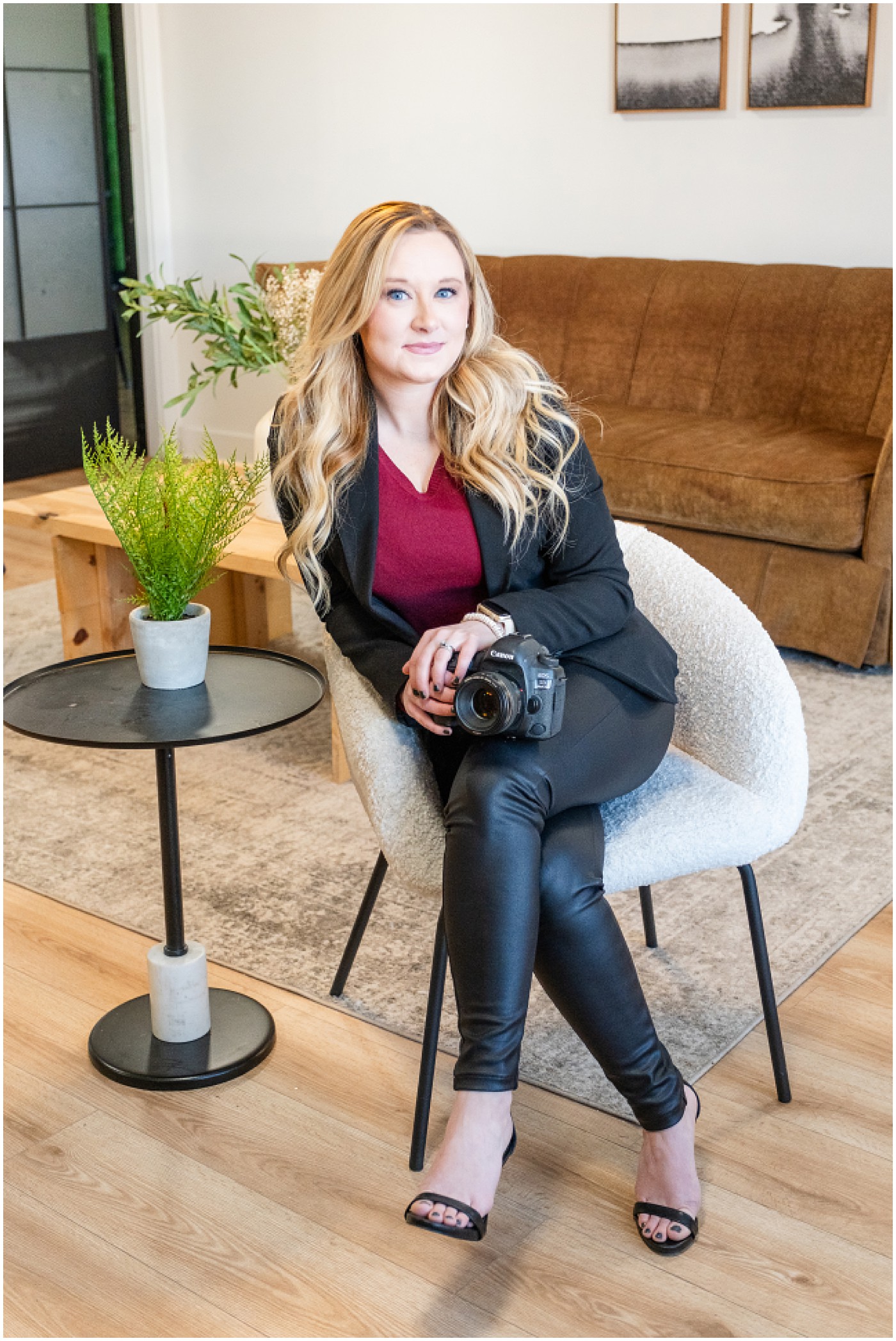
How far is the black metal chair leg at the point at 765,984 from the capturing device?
158cm

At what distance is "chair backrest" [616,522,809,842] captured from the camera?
1602mm

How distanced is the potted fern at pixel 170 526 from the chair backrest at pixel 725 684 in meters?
0.55

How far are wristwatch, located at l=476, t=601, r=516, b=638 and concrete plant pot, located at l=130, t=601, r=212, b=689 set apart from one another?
1.10 ft

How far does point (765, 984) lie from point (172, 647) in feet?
2.73

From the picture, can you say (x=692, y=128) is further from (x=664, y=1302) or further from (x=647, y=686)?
(x=664, y=1302)

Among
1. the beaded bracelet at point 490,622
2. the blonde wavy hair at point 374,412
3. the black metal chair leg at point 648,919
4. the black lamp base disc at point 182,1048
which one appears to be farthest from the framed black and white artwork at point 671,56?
the black lamp base disc at point 182,1048

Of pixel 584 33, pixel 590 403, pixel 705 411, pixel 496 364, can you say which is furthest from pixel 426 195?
pixel 496 364

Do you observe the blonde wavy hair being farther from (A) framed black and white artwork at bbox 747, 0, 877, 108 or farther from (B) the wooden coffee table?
(A) framed black and white artwork at bbox 747, 0, 877, 108

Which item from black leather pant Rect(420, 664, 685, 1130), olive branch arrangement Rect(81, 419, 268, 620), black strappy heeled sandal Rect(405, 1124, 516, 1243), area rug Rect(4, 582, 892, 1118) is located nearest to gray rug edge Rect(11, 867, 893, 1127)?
area rug Rect(4, 582, 892, 1118)

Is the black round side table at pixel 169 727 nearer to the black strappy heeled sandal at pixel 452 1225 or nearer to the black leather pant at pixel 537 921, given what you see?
the black leather pant at pixel 537 921

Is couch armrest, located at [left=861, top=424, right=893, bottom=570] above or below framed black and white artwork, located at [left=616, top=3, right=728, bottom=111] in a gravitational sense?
below

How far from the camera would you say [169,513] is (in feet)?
5.24

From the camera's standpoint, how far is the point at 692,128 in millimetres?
3842

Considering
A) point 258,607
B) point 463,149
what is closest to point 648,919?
point 258,607
